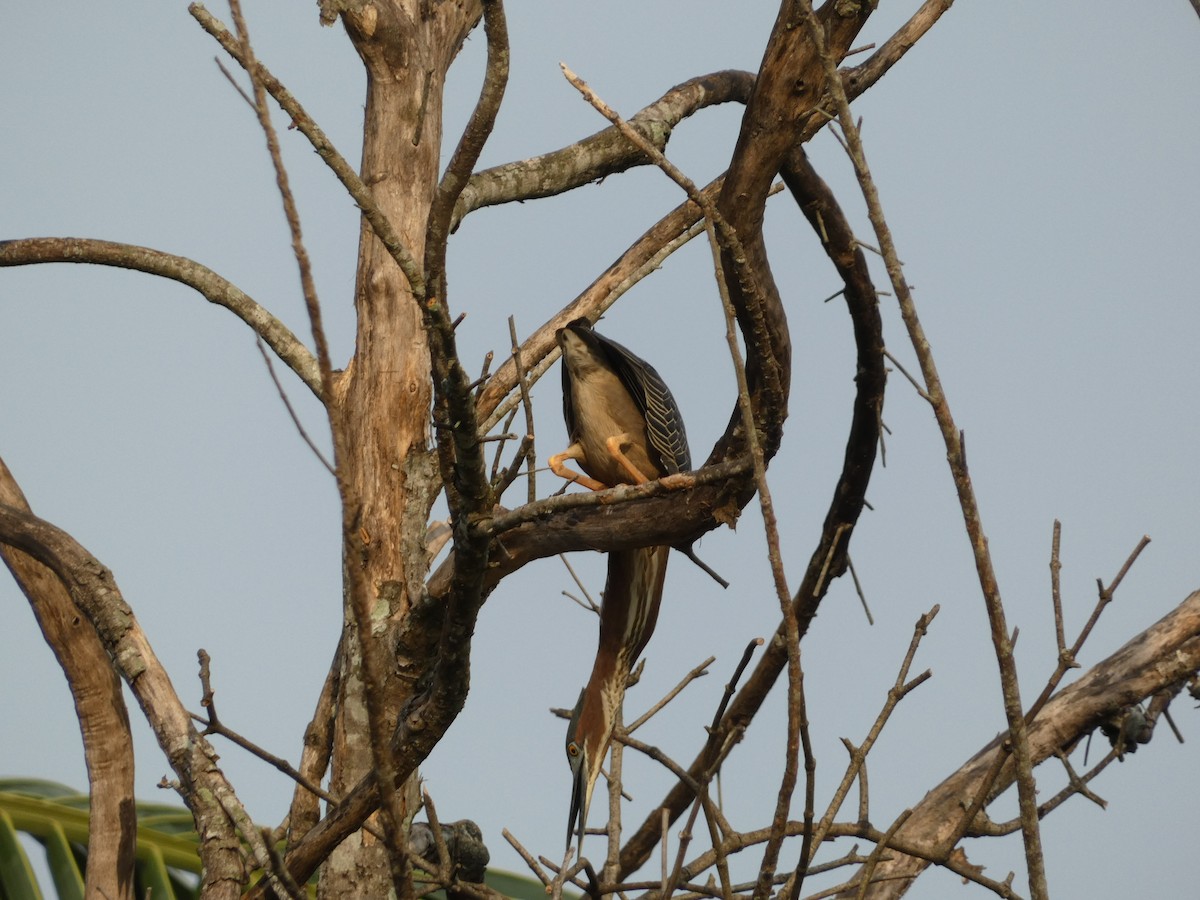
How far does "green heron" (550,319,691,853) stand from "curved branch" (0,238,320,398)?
1.01 meters

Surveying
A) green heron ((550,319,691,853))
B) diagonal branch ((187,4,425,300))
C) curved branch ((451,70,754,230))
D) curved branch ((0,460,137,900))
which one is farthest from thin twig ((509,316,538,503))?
curved branch ((451,70,754,230))

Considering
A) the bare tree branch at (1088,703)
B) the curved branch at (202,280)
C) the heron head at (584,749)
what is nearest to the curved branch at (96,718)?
the curved branch at (202,280)

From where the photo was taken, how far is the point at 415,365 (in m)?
3.79

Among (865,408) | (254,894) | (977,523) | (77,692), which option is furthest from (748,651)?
(77,692)

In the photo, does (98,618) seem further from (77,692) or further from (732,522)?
(732,522)

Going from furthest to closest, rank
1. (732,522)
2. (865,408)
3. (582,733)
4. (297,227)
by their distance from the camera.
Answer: (865,408)
(582,733)
(732,522)
(297,227)

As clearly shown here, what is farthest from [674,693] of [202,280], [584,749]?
[202,280]

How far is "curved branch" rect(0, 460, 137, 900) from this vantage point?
310 centimetres

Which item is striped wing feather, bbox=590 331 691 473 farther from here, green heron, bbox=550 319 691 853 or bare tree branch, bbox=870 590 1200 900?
bare tree branch, bbox=870 590 1200 900

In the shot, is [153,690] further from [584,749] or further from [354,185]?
[354,185]

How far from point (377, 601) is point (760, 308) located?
64.1 inches

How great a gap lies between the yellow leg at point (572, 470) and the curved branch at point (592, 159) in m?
1.23

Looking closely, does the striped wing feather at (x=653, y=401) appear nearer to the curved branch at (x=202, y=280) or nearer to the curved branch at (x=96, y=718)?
the curved branch at (x=202, y=280)

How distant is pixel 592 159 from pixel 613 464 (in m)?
1.68
